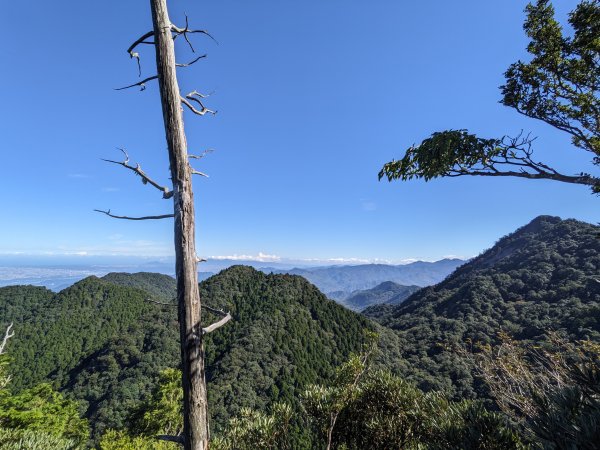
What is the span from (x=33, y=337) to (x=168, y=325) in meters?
41.2

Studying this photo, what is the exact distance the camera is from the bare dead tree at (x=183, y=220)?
3.28 m

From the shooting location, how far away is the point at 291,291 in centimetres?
9750

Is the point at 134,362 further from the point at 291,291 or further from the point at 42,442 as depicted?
the point at 42,442

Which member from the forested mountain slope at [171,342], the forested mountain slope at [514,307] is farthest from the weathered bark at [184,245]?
the forested mountain slope at [171,342]

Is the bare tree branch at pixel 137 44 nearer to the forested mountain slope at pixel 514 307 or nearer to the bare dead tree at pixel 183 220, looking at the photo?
the bare dead tree at pixel 183 220

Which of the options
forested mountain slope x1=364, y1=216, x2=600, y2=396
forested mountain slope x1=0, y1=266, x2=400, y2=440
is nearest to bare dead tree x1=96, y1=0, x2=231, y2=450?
forested mountain slope x1=364, y1=216, x2=600, y2=396

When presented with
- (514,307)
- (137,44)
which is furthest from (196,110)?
(514,307)

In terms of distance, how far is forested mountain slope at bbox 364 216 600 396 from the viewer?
46856 millimetres

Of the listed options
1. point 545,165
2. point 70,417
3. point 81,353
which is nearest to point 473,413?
point 545,165

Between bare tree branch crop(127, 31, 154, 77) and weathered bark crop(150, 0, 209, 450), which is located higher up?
bare tree branch crop(127, 31, 154, 77)

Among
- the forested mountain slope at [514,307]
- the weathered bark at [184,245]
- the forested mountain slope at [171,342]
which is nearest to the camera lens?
the weathered bark at [184,245]

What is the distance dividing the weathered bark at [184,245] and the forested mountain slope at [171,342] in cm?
3798

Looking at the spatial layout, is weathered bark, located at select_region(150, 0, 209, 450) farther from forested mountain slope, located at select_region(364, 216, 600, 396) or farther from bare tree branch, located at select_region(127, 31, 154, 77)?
forested mountain slope, located at select_region(364, 216, 600, 396)

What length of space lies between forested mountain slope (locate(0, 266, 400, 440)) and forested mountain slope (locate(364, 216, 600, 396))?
11213 mm
